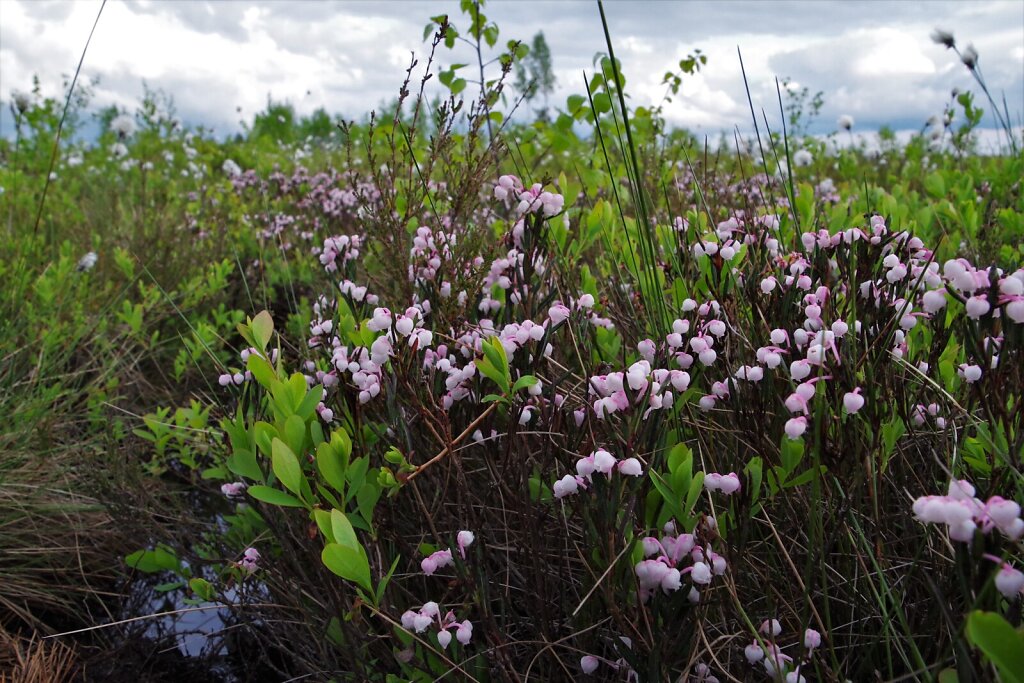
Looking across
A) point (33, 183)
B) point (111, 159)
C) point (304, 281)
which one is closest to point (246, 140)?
point (111, 159)

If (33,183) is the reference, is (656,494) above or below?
below

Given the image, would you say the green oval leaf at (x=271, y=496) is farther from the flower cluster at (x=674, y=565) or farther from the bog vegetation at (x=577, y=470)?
the flower cluster at (x=674, y=565)

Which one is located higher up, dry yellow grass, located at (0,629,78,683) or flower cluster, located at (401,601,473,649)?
A: flower cluster, located at (401,601,473,649)

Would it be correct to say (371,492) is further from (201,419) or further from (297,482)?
(201,419)

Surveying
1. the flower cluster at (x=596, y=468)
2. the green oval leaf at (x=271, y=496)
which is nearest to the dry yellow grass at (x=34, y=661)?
the green oval leaf at (x=271, y=496)

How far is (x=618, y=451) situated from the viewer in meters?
1.56

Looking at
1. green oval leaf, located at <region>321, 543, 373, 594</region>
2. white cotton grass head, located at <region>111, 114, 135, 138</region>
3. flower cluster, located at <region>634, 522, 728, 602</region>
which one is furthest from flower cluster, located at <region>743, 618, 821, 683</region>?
white cotton grass head, located at <region>111, 114, 135, 138</region>

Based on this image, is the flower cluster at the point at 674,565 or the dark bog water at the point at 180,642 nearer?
the flower cluster at the point at 674,565

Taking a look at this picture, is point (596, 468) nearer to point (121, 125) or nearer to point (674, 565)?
point (674, 565)

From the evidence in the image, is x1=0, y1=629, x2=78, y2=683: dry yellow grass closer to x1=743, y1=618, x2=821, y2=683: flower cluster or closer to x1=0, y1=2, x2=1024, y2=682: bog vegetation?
x1=0, y1=2, x2=1024, y2=682: bog vegetation

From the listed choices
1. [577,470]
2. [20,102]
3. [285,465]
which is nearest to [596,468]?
[577,470]

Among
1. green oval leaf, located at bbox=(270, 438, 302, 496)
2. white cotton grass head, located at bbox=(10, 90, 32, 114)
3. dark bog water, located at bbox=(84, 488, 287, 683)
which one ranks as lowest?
dark bog water, located at bbox=(84, 488, 287, 683)

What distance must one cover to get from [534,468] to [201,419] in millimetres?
1340

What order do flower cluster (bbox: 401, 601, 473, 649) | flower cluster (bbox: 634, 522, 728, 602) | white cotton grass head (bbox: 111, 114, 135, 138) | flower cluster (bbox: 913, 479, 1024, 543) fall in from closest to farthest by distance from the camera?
flower cluster (bbox: 913, 479, 1024, 543)
flower cluster (bbox: 634, 522, 728, 602)
flower cluster (bbox: 401, 601, 473, 649)
white cotton grass head (bbox: 111, 114, 135, 138)
